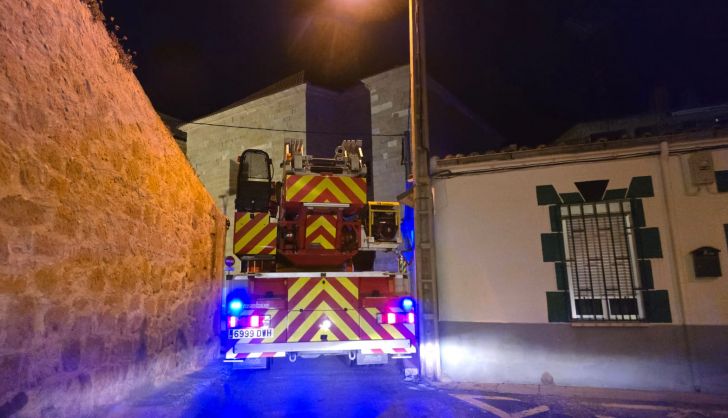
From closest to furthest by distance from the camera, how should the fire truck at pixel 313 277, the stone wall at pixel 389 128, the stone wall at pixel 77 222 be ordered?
the stone wall at pixel 77 222
the fire truck at pixel 313 277
the stone wall at pixel 389 128

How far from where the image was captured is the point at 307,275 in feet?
19.3

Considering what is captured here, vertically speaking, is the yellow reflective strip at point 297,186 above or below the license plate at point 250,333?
above

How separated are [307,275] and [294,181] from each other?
4.17 ft

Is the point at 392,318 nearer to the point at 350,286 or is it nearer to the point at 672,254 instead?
the point at 350,286

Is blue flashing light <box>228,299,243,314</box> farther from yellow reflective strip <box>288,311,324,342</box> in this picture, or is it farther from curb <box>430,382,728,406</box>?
curb <box>430,382,728,406</box>

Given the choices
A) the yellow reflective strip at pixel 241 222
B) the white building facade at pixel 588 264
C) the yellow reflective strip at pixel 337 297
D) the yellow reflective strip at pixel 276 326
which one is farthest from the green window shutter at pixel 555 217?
the yellow reflective strip at pixel 241 222

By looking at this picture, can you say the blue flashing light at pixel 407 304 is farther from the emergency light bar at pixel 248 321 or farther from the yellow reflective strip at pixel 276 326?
the emergency light bar at pixel 248 321

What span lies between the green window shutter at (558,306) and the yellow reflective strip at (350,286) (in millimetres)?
2797

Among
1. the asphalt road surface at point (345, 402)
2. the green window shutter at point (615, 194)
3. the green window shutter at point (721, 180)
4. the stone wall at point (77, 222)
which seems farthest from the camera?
the green window shutter at point (615, 194)

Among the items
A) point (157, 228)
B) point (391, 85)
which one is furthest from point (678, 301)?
point (391, 85)

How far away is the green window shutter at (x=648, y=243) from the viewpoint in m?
6.20

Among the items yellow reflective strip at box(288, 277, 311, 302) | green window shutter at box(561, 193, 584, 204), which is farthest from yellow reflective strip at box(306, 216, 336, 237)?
green window shutter at box(561, 193, 584, 204)

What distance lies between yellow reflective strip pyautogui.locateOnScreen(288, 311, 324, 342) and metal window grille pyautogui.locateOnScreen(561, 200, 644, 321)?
144 inches

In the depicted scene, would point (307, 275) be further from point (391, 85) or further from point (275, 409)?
point (391, 85)
